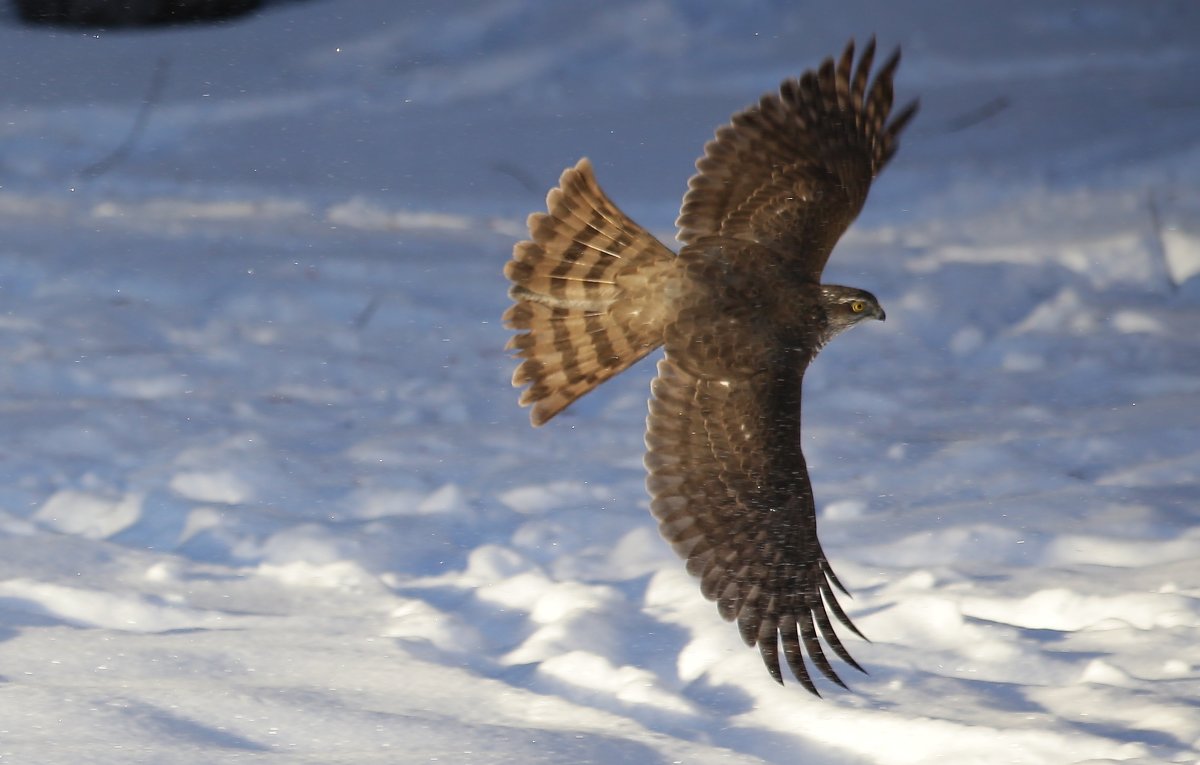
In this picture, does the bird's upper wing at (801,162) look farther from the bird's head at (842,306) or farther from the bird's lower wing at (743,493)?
the bird's lower wing at (743,493)

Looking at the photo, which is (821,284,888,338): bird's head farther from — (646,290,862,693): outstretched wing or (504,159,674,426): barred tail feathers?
(504,159,674,426): barred tail feathers

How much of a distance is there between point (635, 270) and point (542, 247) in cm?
33

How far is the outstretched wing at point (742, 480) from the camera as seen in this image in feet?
17.0

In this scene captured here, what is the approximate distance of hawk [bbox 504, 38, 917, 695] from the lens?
5.18 meters

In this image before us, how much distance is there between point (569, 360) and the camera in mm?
5344

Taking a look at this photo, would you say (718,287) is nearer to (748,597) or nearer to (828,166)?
(828,166)

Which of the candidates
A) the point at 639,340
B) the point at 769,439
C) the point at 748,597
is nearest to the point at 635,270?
the point at 639,340

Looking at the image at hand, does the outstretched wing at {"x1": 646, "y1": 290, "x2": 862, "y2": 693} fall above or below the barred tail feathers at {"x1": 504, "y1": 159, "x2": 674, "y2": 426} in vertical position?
below

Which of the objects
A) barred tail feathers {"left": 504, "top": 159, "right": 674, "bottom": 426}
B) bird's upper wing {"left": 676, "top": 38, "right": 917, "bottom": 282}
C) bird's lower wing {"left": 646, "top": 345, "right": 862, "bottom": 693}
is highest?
bird's upper wing {"left": 676, "top": 38, "right": 917, "bottom": 282}

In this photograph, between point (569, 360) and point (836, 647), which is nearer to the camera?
point (836, 647)

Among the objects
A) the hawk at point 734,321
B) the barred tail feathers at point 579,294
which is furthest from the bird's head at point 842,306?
the barred tail feathers at point 579,294

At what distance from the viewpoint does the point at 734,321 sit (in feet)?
16.9

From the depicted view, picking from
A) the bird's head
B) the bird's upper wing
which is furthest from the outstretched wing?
the bird's upper wing

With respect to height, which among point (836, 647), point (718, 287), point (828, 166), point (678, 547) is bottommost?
point (836, 647)
